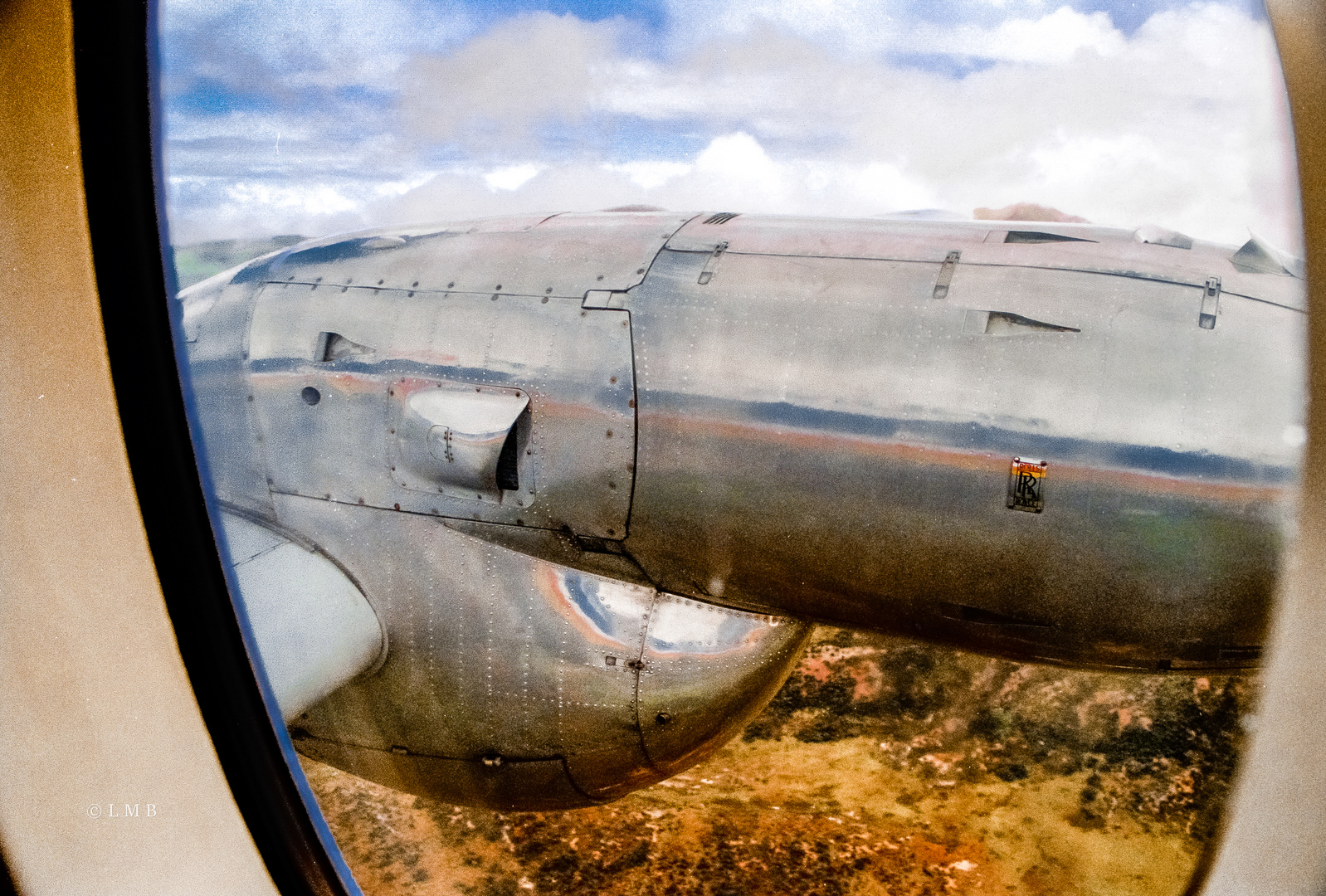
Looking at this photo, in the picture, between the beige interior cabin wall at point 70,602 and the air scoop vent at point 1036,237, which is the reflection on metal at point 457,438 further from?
the air scoop vent at point 1036,237

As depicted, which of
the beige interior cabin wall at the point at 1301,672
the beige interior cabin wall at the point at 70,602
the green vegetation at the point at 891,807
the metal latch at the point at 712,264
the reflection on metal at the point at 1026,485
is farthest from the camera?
the green vegetation at the point at 891,807

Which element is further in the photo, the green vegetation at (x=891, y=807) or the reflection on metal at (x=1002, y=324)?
the green vegetation at (x=891, y=807)

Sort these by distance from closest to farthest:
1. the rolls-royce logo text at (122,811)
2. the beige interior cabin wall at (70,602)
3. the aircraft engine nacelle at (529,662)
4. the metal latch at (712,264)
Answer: the beige interior cabin wall at (70,602)
the rolls-royce logo text at (122,811)
the metal latch at (712,264)
the aircraft engine nacelle at (529,662)

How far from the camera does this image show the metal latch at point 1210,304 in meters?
1.86

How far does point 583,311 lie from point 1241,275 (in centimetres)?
165

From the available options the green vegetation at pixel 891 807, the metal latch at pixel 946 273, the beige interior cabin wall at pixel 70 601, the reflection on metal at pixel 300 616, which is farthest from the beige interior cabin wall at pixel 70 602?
the green vegetation at pixel 891 807

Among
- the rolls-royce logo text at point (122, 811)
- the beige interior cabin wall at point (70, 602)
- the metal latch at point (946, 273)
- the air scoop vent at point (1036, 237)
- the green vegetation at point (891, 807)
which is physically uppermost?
the air scoop vent at point (1036, 237)

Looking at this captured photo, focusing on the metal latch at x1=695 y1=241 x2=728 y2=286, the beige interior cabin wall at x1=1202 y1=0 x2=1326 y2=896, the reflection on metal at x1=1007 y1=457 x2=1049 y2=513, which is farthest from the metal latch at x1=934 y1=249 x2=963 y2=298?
the beige interior cabin wall at x1=1202 y1=0 x2=1326 y2=896

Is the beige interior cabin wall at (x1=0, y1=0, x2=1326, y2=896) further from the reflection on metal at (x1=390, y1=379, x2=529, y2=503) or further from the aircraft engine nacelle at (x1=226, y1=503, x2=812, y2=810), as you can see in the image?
the reflection on metal at (x1=390, y1=379, x2=529, y2=503)

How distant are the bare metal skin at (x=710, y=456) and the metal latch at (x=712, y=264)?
1cm

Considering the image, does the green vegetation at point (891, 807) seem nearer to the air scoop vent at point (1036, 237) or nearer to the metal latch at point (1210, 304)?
the metal latch at point (1210, 304)

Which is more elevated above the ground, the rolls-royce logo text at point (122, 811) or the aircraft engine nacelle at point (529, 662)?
the rolls-royce logo text at point (122, 811)

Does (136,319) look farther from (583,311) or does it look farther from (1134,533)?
(1134,533)

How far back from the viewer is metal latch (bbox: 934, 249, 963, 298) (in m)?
2.10
